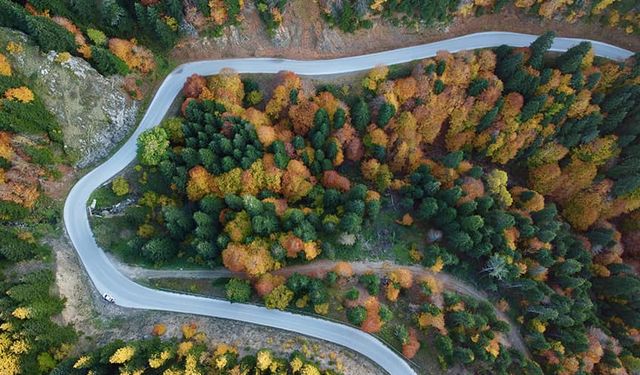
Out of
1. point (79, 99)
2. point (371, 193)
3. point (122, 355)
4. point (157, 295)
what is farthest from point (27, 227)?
point (371, 193)

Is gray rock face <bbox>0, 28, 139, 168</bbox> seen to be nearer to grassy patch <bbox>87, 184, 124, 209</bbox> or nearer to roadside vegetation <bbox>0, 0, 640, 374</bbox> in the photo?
roadside vegetation <bbox>0, 0, 640, 374</bbox>

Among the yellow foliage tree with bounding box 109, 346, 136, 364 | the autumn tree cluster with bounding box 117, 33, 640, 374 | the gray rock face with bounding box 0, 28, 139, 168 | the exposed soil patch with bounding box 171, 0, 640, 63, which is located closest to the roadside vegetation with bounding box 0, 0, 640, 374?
the yellow foliage tree with bounding box 109, 346, 136, 364

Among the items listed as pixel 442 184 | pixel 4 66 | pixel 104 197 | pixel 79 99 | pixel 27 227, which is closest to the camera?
pixel 4 66

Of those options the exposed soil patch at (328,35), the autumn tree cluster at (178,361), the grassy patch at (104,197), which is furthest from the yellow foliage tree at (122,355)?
the exposed soil patch at (328,35)

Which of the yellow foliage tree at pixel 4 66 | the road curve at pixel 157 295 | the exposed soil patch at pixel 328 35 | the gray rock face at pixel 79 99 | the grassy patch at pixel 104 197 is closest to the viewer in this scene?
the yellow foliage tree at pixel 4 66

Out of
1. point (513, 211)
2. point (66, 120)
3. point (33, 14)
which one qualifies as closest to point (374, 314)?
point (513, 211)

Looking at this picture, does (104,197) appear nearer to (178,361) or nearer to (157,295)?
(157,295)

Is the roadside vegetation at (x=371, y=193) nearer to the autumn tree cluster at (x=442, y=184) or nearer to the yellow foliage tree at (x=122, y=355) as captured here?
the yellow foliage tree at (x=122, y=355)

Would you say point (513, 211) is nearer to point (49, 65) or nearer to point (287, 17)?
point (287, 17)
